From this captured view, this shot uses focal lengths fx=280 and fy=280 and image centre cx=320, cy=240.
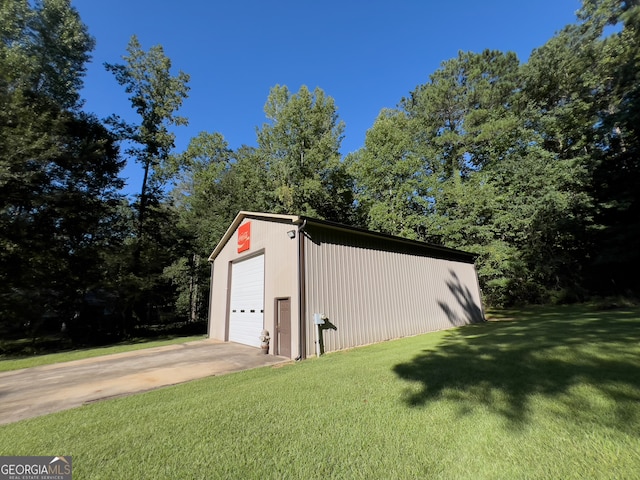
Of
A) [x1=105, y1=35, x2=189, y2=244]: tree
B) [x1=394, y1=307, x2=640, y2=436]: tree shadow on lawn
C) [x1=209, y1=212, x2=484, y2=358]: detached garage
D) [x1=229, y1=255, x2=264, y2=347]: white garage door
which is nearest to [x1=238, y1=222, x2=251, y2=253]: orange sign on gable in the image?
[x1=209, y1=212, x2=484, y2=358]: detached garage

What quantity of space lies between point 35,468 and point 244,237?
29.2 feet

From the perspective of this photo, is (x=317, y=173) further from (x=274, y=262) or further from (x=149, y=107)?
(x=274, y=262)

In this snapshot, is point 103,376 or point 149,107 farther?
point 149,107

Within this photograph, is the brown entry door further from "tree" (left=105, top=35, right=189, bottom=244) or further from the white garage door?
"tree" (left=105, top=35, right=189, bottom=244)

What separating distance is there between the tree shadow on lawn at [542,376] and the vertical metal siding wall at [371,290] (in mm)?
2437

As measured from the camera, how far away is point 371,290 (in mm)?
9102

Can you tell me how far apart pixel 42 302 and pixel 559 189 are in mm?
29530

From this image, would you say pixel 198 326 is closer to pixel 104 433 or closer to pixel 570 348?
pixel 104 433

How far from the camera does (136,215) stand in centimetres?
1909

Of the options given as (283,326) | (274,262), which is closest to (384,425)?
(283,326)

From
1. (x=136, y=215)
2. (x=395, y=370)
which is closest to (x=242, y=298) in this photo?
(x=395, y=370)

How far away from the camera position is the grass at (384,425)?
2.36 metres

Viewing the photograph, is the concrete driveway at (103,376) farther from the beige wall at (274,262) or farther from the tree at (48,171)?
the tree at (48,171)

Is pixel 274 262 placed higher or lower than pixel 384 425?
higher
